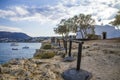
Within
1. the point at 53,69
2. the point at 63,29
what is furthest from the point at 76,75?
the point at 63,29

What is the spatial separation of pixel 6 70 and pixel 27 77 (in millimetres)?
1358

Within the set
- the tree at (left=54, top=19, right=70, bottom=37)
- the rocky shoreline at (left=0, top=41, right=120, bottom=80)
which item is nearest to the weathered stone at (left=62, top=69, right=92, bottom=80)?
the rocky shoreline at (left=0, top=41, right=120, bottom=80)

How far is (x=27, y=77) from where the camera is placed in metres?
9.66

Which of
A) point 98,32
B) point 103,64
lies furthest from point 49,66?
point 98,32

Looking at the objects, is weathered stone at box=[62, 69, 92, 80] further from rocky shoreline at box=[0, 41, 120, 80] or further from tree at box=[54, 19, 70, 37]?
tree at box=[54, 19, 70, 37]

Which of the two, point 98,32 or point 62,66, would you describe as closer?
point 62,66

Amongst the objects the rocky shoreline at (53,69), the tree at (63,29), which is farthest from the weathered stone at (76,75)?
the tree at (63,29)

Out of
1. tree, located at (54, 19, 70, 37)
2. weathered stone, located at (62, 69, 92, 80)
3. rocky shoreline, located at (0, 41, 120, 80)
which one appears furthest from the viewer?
tree, located at (54, 19, 70, 37)

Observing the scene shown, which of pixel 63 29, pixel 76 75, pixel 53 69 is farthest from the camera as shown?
pixel 63 29

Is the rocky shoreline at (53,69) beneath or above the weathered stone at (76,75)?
above

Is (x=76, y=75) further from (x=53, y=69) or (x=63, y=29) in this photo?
(x=63, y=29)

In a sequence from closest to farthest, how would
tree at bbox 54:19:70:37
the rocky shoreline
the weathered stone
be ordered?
the rocky shoreline
the weathered stone
tree at bbox 54:19:70:37

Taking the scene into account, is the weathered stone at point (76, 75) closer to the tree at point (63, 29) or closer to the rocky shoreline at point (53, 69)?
the rocky shoreline at point (53, 69)

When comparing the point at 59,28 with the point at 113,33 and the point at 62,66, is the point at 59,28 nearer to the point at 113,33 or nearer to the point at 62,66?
the point at 113,33
